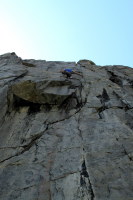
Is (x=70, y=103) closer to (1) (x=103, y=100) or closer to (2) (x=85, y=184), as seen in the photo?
(1) (x=103, y=100)

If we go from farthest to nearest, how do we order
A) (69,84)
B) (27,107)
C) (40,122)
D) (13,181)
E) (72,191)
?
1. (69,84)
2. (27,107)
3. (40,122)
4. (13,181)
5. (72,191)

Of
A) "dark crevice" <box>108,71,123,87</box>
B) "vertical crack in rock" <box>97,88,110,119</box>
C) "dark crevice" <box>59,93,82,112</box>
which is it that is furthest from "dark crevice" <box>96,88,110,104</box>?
"dark crevice" <box>108,71,123,87</box>

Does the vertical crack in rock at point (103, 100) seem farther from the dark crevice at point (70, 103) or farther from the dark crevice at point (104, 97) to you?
the dark crevice at point (70, 103)

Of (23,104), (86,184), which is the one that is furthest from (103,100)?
(86,184)

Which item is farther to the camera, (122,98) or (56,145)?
(122,98)

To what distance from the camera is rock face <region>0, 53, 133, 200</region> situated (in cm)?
723

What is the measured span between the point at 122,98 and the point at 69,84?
13.3 feet

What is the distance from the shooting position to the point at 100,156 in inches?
328

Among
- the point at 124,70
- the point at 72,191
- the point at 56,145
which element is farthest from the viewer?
the point at 124,70

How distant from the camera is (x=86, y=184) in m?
7.04

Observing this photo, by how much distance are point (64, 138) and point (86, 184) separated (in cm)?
321

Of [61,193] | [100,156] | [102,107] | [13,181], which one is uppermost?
[102,107]

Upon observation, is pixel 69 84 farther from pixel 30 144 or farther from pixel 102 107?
pixel 30 144

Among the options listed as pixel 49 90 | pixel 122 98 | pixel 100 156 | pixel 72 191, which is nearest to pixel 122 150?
pixel 100 156
